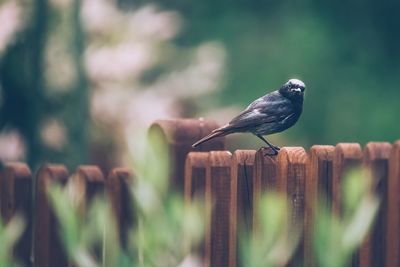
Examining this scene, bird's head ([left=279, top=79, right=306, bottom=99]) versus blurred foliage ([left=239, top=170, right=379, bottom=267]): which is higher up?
bird's head ([left=279, top=79, right=306, bottom=99])

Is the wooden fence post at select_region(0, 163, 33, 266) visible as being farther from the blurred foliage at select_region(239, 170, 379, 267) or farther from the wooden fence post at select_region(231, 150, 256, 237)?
the blurred foliage at select_region(239, 170, 379, 267)

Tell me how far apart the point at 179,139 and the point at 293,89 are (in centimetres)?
52

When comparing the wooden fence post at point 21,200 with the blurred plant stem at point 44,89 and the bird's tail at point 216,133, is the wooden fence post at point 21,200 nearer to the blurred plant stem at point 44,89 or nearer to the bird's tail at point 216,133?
the bird's tail at point 216,133

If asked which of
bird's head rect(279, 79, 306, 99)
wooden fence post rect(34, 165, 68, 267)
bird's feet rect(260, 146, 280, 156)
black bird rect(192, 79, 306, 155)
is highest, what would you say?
bird's head rect(279, 79, 306, 99)

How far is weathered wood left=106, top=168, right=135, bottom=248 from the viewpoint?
4695 mm

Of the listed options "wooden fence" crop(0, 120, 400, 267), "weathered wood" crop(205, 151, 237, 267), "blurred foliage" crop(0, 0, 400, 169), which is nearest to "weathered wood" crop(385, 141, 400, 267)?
"wooden fence" crop(0, 120, 400, 267)

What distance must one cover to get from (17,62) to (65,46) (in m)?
0.38

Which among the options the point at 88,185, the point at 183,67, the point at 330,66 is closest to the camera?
the point at 88,185

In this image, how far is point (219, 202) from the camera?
4305mm

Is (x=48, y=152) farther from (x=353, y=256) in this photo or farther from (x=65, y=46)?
(x=353, y=256)

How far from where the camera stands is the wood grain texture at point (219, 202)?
4.30m

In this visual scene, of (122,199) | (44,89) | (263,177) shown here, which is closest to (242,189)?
(263,177)

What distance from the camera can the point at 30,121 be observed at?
26.3 ft

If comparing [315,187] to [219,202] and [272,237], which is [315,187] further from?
[272,237]
